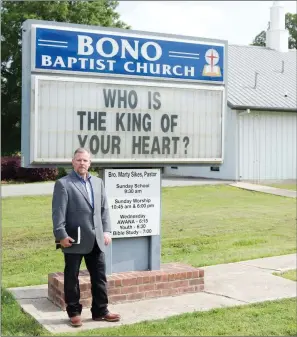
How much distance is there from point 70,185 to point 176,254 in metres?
4.53

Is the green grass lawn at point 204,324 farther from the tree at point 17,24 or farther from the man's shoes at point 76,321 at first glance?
the tree at point 17,24

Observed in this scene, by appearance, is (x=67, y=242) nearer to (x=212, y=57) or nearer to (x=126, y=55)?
(x=126, y=55)

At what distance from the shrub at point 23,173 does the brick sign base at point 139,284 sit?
1884 cm

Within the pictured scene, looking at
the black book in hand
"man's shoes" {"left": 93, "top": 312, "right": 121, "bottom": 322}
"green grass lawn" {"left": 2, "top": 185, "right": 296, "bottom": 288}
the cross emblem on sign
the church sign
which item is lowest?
"man's shoes" {"left": 93, "top": 312, "right": 121, "bottom": 322}

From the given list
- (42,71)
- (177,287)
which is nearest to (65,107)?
(42,71)

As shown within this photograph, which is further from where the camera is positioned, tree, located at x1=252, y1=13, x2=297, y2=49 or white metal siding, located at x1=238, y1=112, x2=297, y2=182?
tree, located at x1=252, y1=13, x2=297, y2=49

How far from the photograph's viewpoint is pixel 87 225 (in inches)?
238

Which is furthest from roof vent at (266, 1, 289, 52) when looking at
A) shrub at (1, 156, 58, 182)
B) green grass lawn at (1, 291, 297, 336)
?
green grass lawn at (1, 291, 297, 336)

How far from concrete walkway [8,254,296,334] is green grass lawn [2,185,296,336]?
206mm

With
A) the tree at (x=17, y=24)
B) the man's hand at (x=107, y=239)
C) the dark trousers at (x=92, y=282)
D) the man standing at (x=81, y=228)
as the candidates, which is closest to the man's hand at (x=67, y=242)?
the man standing at (x=81, y=228)

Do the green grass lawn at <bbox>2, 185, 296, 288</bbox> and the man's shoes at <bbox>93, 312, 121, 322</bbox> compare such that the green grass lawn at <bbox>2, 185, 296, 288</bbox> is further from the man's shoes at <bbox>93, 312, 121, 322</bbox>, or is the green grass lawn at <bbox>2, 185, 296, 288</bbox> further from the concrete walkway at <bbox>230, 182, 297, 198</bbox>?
the man's shoes at <bbox>93, 312, 121, 322</bbox>

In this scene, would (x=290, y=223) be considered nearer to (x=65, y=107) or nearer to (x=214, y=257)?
(x=214, y=257)

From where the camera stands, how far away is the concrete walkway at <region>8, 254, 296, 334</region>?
21.0 feet

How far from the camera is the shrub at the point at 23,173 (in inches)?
1018
